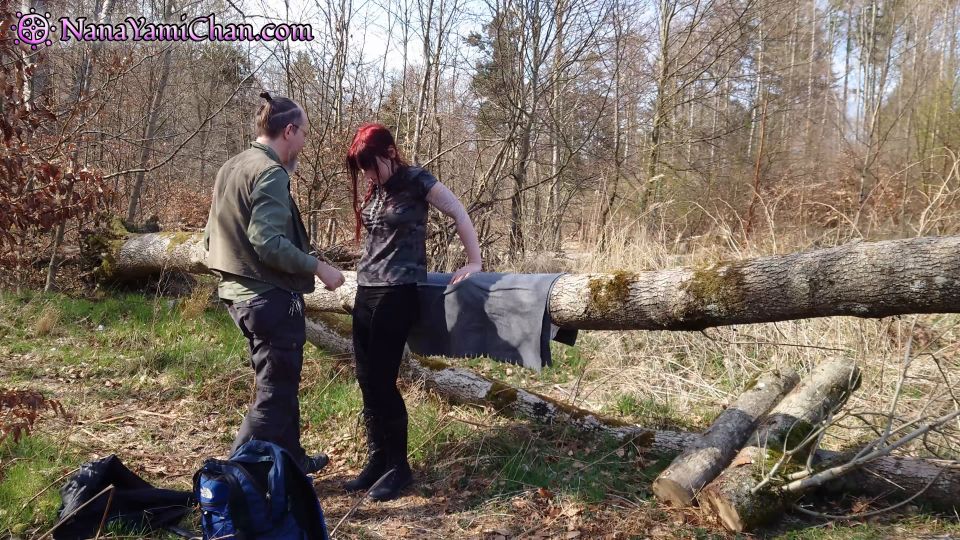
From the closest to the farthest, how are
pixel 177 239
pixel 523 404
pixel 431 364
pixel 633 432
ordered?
1. pixel 633 432
2. pixel 523 404
3. pixel 431 364
4. pixel 177 239

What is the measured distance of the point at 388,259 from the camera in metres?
3.37

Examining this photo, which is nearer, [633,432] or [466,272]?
[466,272]

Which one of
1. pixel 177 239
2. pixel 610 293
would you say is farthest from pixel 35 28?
pixel 610 293

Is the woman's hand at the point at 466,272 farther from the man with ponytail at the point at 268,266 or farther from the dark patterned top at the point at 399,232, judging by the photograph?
the man with ponytail at the point at 268,266

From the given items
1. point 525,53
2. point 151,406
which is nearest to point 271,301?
point 151,406

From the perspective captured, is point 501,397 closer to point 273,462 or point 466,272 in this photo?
point 466,272

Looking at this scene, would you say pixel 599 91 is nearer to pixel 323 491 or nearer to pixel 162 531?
pixel 323 491

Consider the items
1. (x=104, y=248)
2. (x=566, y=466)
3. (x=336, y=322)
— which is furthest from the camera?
(x=104, y=248)

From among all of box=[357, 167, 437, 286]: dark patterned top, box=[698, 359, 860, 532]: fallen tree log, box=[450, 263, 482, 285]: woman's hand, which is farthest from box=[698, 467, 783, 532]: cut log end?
box=[357, 167, 437, 286]: dark patterned top

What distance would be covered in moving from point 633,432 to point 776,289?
5.47 ft

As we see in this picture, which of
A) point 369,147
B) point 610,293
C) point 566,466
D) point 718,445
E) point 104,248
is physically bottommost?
point 566,466

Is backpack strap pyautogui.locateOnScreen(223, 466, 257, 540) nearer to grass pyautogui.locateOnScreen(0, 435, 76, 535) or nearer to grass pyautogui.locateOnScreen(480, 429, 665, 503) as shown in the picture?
grass pyautogui.locateOnScreen(0, 435, 76, 535)

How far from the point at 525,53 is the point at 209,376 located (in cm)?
697

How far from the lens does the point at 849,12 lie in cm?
2491
